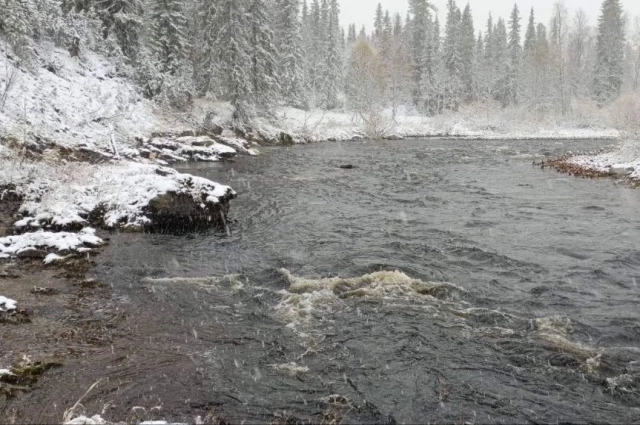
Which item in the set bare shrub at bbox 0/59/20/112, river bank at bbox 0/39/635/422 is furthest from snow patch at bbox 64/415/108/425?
bare shrub at bbox 0/59/20/112

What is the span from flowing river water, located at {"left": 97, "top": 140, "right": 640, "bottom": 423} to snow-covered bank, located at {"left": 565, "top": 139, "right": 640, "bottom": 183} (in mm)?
7091

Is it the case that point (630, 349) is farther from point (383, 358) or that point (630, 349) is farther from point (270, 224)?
point (270, 224)

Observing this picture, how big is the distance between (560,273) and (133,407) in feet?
28.3

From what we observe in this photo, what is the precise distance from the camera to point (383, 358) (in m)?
6.63

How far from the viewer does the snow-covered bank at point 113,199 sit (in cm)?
1305

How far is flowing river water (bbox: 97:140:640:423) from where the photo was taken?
5672 mm

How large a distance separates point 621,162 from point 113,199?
81.0 feet

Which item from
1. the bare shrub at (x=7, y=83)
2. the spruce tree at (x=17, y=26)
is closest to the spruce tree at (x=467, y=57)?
the spruce tree at (x=17, y=26)

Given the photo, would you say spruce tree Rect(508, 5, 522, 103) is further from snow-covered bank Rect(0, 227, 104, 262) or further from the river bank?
snow-covered bank Rect(0, 227, 104, 262)

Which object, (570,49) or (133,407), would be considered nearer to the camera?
(133,407)

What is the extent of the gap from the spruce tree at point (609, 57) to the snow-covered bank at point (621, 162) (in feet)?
154


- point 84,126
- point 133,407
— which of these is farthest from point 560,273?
point 84,126

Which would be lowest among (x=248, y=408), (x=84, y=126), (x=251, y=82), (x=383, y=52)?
(x=248, y=408)

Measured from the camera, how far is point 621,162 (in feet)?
81.5
